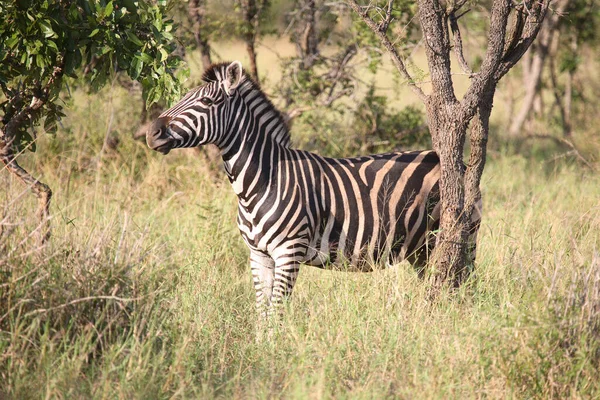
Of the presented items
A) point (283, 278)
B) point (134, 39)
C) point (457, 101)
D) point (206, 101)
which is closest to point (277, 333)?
point (283, 278)

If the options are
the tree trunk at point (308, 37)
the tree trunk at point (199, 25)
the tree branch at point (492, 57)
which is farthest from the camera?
the tree trunk at point (308, 37)

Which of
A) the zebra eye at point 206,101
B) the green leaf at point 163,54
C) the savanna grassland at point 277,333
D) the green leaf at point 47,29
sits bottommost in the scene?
the savanna grassland at point 277,333

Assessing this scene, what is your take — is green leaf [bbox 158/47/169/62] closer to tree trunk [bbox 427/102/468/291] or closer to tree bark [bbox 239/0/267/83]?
tree trunk [bbox 427/102/468/291]

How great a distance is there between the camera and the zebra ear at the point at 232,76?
4877mm

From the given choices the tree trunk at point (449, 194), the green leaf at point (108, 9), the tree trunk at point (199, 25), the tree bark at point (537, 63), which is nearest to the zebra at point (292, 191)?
the tree trunk at point (449, 194)

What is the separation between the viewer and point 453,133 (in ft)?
15.6

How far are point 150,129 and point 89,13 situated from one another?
0.83 m

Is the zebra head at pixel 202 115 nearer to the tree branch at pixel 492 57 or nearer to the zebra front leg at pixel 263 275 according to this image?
the zebra front leg at pixel 263 275

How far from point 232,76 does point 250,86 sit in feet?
0.61

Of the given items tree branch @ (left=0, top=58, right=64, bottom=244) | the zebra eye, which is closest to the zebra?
the zebra eye

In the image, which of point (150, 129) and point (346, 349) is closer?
point (346, 349)

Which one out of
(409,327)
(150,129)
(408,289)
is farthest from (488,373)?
(150,129)

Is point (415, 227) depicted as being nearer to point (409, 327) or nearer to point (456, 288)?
point (456, 288)

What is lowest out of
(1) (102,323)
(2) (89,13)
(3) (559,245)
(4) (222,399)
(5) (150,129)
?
(4) (222,399)
